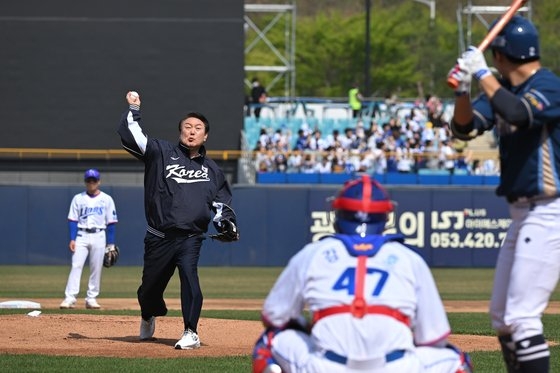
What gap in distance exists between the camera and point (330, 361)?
15.1 ft

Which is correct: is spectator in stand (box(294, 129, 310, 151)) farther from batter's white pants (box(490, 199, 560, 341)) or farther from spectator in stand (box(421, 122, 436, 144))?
batter's white pants (box(490, 199, 560, 341))

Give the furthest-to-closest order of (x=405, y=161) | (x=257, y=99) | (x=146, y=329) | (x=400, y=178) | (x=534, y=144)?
(x=257, y=99) < (x=405, y=161) < (x=400, y=178) < (x=146, y=329) < (x=534, y=144)

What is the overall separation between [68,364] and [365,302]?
4360 millimetres

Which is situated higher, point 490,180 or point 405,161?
point 405,161

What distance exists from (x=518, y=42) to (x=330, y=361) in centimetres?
224

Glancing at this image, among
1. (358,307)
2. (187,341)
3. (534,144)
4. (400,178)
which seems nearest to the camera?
(358,307)

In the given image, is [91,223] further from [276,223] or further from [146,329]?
[276,223]

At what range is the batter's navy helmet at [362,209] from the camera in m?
4.80

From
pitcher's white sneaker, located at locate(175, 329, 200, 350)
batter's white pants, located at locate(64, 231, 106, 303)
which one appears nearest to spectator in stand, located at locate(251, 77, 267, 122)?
batter's white pants, located at locate(64, 231, 106, 303)

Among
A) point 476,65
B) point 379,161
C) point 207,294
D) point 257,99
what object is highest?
point 476,65

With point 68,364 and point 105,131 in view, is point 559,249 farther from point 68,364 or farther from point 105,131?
point 105,131

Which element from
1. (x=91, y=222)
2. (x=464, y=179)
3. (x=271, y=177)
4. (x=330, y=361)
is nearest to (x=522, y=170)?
(x=330, y=361)

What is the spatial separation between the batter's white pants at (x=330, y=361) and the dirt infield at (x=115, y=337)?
4.21 meters

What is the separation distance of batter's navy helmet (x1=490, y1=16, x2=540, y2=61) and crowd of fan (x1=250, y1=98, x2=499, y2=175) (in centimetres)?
2152
